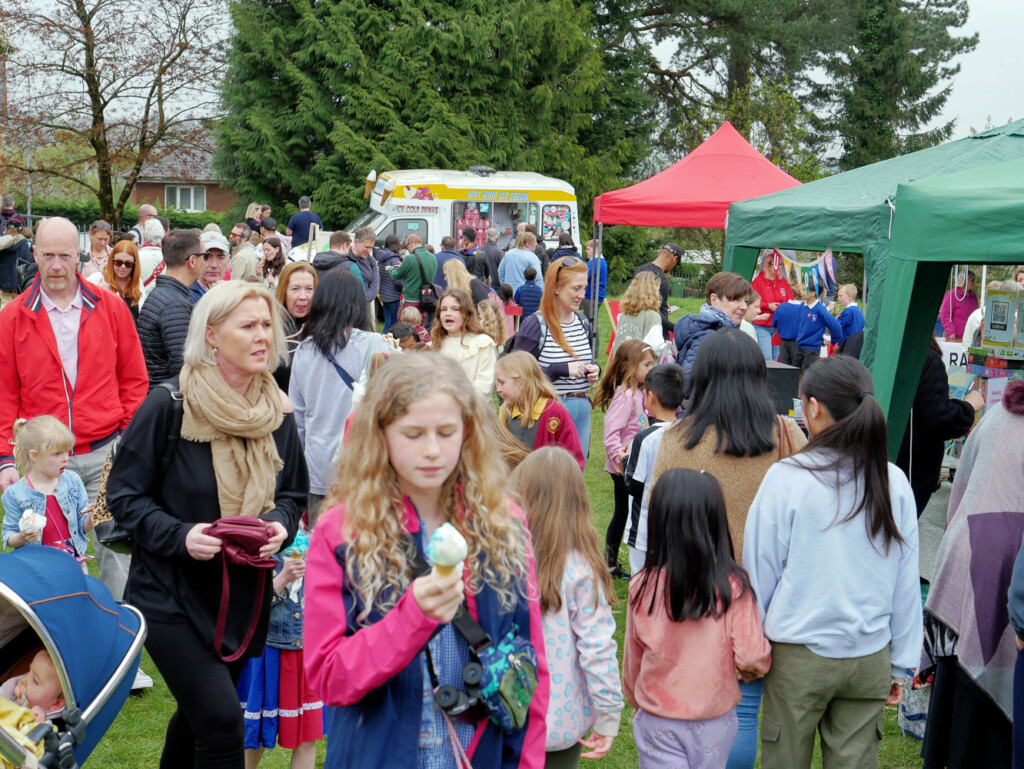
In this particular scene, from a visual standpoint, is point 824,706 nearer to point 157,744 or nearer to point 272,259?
point 157,744

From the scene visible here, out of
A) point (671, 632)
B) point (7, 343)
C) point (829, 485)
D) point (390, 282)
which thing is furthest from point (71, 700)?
point (390, 282)

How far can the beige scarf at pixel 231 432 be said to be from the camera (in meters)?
2.96

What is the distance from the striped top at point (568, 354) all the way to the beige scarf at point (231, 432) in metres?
3.30

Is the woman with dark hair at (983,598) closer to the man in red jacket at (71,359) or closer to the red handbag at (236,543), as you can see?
the red handbag at (236,543)

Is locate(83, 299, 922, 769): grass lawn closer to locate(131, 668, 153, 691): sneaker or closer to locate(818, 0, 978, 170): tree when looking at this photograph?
locate(131, 668, 153, 691): sneaker

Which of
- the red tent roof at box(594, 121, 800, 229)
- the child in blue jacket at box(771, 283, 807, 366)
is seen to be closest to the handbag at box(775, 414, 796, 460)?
the red tent roof at box(594, 121, 800, 229)

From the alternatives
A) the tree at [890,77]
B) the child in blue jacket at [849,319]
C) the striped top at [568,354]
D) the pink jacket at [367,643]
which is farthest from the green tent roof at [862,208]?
the tree at [890,77]

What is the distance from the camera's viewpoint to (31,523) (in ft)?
14.8

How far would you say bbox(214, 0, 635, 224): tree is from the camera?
28.1 m

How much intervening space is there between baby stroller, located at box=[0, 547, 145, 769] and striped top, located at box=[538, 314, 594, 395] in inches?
152

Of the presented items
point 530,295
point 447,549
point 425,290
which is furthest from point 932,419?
point 425,290

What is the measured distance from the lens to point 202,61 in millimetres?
26672

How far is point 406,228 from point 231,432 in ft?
56.7

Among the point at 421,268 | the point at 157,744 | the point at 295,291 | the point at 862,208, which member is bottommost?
the point at 157,744
